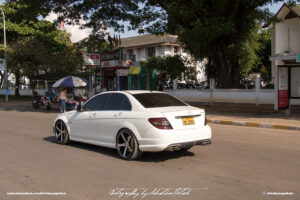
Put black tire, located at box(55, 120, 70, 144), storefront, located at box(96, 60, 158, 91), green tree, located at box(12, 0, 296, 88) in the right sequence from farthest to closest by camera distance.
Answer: storefront, located at box(96, 60, 158, 91), green tree, located at box(12, 0, 296, 88), black tire, located at box(55, 120, 70, 144)

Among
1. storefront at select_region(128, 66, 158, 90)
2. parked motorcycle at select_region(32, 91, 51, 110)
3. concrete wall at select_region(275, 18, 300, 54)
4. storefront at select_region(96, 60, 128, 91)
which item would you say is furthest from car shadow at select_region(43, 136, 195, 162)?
concrete wall at select_region(275, 18, 300, 54)

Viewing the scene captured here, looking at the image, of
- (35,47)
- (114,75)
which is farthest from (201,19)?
(35,47)

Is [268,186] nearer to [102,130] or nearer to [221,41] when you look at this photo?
[102,130]

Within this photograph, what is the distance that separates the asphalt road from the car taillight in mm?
763

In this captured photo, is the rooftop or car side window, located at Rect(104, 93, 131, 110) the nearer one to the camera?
car side window, located at Rect(104, 93, 131, 110)

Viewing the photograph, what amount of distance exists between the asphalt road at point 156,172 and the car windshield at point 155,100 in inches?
44.4

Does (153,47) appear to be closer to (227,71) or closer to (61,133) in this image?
(227,71)

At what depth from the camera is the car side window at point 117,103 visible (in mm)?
6773

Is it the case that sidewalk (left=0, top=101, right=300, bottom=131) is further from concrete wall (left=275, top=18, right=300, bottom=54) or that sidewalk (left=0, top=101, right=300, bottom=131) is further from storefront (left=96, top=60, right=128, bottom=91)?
concrete wall (left=275, top=18, right=300, bottom=54)

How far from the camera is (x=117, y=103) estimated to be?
7.03 meters

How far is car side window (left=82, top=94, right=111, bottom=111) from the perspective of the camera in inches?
292

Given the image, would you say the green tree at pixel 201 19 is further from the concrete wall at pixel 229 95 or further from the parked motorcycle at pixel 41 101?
the parked motorcycle at pixel 41 101

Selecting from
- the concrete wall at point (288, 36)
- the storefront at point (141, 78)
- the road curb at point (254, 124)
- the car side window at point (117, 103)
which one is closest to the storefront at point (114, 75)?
the storefront at point (141, 78)

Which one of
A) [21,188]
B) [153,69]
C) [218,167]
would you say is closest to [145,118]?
[218,167]
